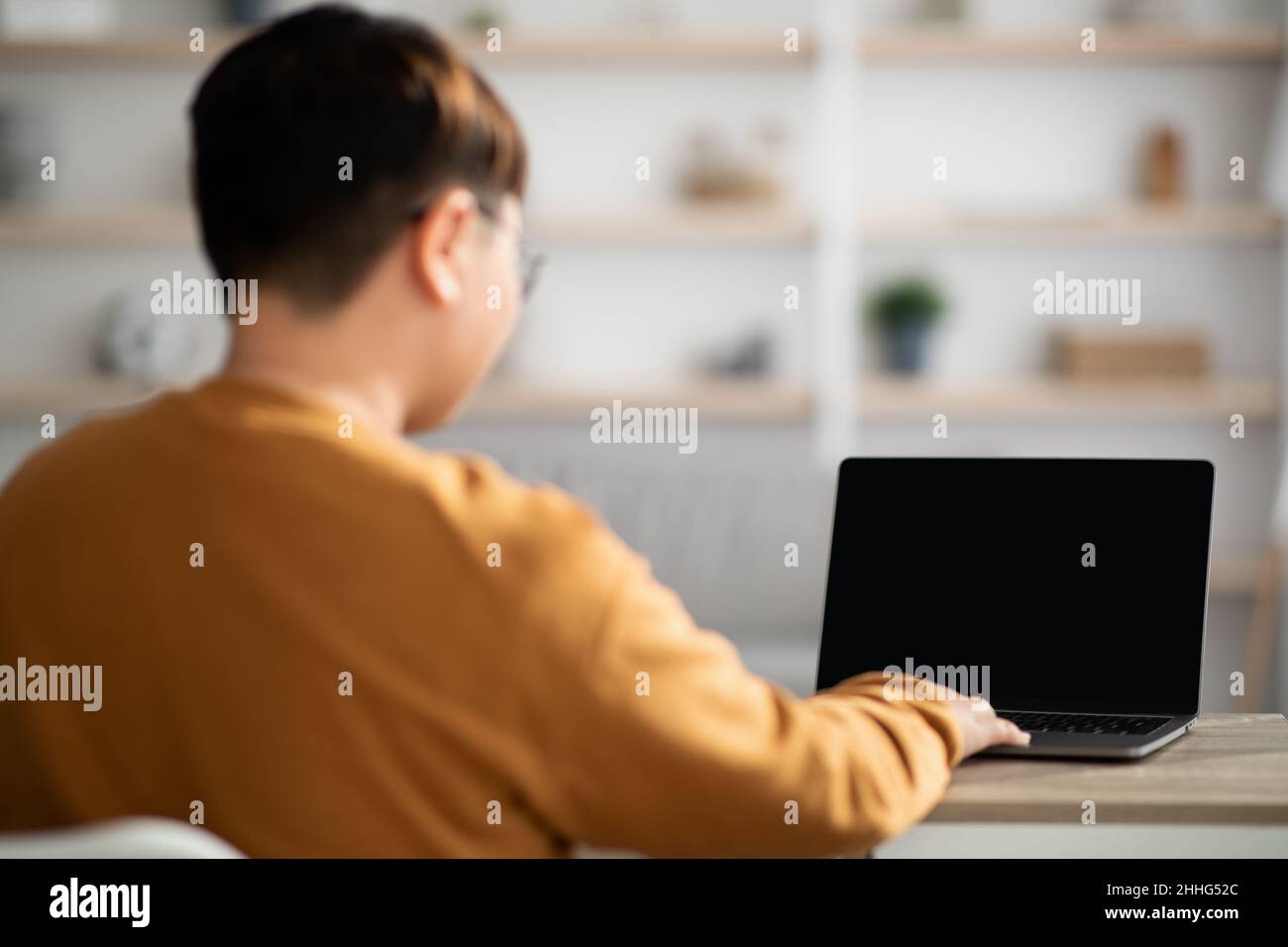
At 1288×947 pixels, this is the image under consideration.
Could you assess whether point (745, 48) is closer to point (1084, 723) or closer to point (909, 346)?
point (909, 346)

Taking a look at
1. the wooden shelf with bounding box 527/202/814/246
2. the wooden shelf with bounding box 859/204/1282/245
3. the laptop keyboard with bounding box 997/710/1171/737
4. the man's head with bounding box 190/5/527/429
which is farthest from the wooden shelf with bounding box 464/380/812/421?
the man's head with bounding box 190/5/527/429

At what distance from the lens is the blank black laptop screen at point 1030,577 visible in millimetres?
1220

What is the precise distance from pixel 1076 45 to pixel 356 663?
3784mm

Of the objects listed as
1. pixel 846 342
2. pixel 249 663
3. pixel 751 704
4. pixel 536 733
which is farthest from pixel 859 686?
pixel 846 342

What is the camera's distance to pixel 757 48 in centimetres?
401

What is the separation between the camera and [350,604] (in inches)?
28.6

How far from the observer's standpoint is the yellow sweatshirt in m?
0.72

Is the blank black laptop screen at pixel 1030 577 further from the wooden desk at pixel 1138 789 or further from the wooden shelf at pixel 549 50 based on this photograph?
the wooden shelf at pixel 549 50

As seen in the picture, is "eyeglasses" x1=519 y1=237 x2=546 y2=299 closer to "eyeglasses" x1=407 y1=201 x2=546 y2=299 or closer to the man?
"eyeglasses" x1=407 y1=201 x2=546 y2=299

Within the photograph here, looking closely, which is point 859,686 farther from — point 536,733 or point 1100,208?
point 1100,208

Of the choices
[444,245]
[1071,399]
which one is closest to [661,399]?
[1071,399]

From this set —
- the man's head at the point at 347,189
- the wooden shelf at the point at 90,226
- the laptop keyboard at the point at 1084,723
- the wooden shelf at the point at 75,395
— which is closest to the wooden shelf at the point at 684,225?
the wooden shelf at the point at 90,226

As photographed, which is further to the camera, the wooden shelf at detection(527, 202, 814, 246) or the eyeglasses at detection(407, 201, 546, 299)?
the wooden shelf at detection(527, 202, 814, 246)

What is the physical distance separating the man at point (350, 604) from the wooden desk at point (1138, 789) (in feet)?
0.48
